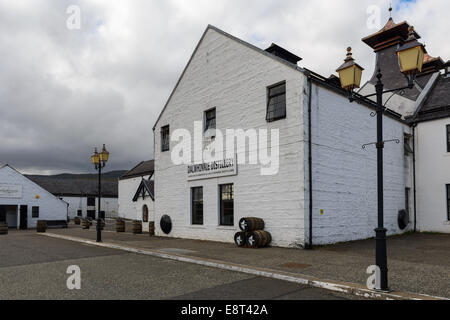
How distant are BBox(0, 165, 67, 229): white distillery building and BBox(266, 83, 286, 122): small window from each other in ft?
97.0

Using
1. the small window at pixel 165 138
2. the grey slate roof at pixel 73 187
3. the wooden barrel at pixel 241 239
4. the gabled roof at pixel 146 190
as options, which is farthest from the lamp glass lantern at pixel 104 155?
the grey slate roof at pixel 73 187

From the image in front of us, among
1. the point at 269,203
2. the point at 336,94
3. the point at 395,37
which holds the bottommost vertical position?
the point at 269,203

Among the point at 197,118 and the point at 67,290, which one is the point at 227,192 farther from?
the point at 67,290

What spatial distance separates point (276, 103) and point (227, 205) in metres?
5.32

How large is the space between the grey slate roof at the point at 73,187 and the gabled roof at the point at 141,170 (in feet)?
28.4

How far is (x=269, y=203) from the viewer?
573 inches

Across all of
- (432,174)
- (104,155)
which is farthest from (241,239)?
(432,174)

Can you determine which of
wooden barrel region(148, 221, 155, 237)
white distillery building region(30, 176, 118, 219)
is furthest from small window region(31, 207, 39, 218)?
wooden barrel region(148, 221, 155, 237)

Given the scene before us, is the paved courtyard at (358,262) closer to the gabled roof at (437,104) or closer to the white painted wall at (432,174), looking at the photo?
the white painted wall at (432,174)

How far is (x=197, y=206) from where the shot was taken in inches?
731

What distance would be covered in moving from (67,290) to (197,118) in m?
13.0
